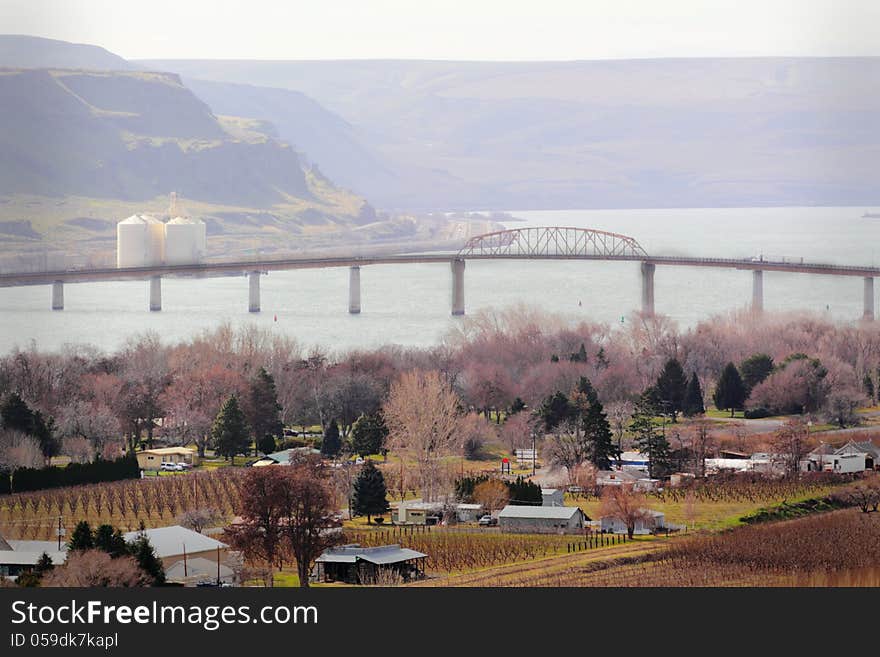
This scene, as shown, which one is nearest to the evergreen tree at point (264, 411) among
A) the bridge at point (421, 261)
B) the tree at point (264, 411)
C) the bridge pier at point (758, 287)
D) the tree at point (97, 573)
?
the tree at point (264, 411)

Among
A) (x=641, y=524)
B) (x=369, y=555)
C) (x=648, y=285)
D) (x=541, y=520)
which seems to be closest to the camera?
(x=369, y=555)

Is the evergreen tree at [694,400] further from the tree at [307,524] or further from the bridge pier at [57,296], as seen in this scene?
the bridge pier at [57,296]

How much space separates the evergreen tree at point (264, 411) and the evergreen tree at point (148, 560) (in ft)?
16.8

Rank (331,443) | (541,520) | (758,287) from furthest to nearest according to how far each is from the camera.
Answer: (758,287) → (331,443) → (541,520)

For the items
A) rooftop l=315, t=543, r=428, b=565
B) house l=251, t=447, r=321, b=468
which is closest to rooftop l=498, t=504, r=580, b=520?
rooftop l=315, t=543, r=428, b=565

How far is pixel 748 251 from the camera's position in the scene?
32594 millimetres

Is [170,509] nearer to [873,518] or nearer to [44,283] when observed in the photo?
[873,518]

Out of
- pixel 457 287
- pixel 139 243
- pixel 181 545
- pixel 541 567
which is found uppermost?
pixel 139 243

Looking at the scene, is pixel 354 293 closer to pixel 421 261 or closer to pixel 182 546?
pixel 421 261

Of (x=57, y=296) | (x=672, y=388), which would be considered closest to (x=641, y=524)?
(x=672, y=388)

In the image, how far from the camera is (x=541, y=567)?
391 inches

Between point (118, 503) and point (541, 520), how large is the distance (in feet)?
9.37

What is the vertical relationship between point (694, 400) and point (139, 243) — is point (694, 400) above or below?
below

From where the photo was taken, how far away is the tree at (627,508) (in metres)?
11.1
